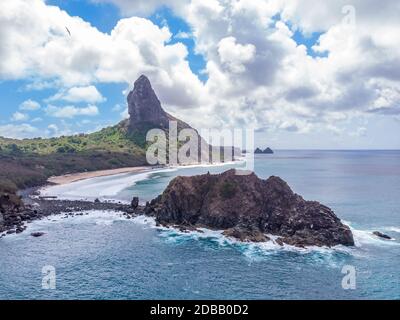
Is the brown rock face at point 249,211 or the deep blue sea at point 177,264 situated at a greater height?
the brown rock face at point 249,211

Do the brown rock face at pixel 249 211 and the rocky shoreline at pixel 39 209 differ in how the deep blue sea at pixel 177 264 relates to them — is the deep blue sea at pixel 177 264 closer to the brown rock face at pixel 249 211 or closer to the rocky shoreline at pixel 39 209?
the brown rock face at pixel 249 211

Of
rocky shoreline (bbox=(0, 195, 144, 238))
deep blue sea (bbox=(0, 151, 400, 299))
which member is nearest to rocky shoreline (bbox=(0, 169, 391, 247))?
rocky shoreline (bbox=(0, 195, 144, 238))

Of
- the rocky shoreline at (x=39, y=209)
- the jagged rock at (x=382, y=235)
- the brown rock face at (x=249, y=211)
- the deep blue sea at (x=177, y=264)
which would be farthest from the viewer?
the rocky shoreline at (x=39, y=209)

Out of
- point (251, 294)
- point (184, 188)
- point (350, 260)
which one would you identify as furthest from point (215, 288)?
point (184, 188)

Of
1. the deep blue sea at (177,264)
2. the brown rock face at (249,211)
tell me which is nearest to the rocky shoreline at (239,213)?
the brown rock face at (249,211)

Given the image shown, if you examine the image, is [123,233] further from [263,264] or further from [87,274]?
[263,264]

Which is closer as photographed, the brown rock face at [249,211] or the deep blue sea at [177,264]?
the deep blue sea at [177,264]

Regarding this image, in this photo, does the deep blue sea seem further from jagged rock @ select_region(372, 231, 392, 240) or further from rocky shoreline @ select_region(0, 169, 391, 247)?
rocky shoreline @ select_region(0, 169, 391, 247)

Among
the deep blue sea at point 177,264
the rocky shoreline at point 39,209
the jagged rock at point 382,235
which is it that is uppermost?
the rocky shoreline at point 39,209

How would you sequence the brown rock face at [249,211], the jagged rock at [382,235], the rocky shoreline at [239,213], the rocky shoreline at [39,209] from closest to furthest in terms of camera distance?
the brown rock face at [249,211] < the rocky shoreline at [239,213] < the jagged rock at [382,235] < the rocky shoreline at [39,209]
